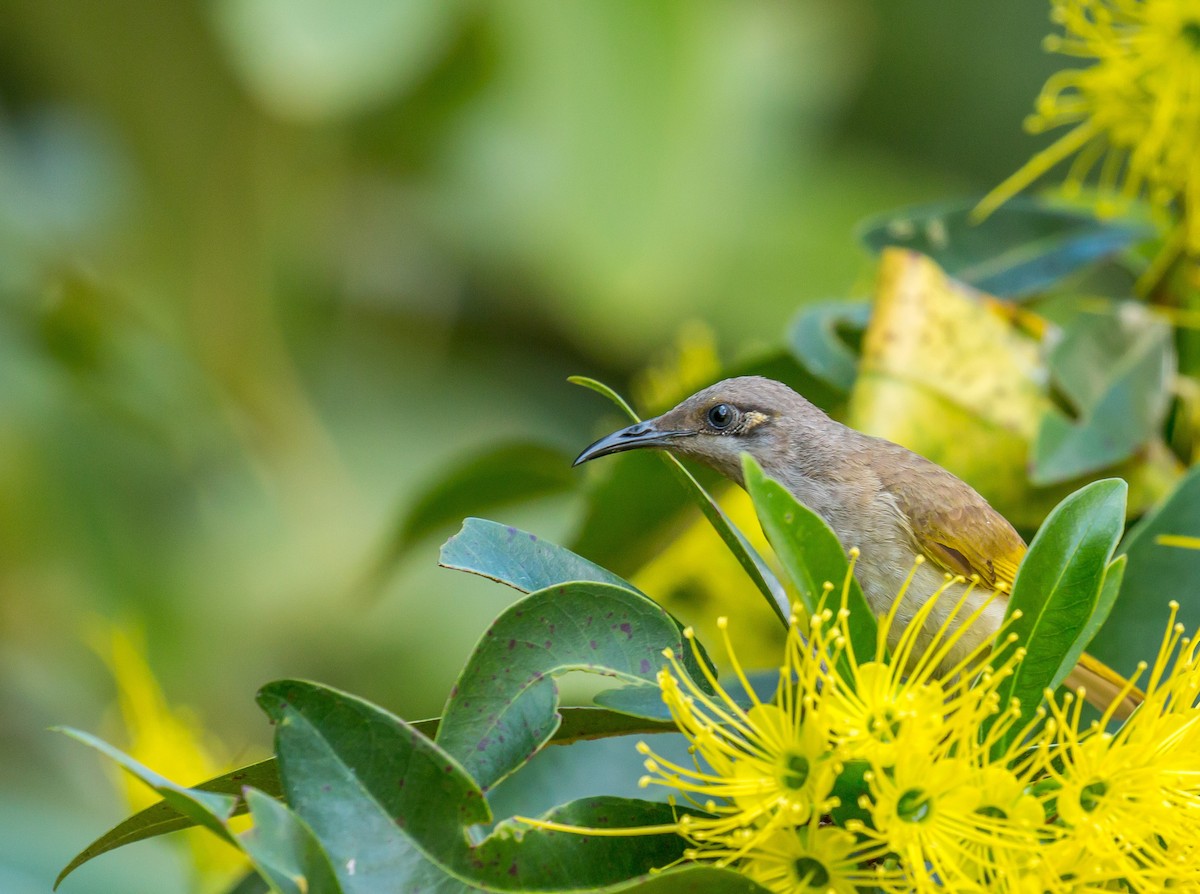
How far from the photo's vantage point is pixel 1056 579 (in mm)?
1061

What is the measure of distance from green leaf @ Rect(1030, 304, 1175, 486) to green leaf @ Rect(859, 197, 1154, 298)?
0.15 metres

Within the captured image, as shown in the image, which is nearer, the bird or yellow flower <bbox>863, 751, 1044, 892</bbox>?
yellow flower <bbox>863, 751, 1044, 892</bbox>

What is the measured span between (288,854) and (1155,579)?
3.20 ft

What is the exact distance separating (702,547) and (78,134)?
154 inches

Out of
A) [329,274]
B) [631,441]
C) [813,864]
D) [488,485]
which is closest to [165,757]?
[488,485]

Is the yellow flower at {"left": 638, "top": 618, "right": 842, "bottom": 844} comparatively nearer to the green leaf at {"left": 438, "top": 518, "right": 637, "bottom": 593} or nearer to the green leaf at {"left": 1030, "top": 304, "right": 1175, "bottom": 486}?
the green leaf at {"left": 438, "top": 518, "right": 637, "bottom": 593}

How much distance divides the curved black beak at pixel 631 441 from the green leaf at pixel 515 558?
46cm

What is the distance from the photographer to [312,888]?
A: 0.89 meters

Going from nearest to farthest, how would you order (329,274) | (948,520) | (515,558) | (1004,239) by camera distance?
(515,558)
(948,520)
(1004,239)
(329,274)

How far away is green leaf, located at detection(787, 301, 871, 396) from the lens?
1.72m

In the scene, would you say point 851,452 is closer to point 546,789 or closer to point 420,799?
point 546,789

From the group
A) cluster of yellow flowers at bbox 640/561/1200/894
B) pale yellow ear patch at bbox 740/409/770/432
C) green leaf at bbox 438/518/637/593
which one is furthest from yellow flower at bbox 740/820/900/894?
pale yellow ear patch at bbox 740/409/770/432

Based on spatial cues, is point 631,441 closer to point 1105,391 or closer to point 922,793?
point 1105,391

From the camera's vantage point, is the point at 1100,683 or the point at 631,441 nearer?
the point at 1100,683
